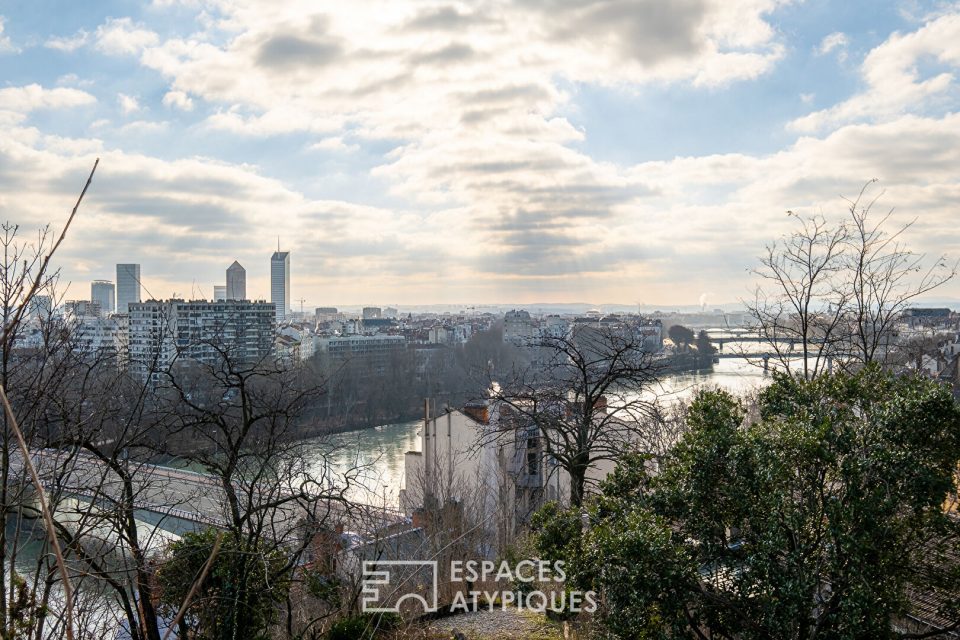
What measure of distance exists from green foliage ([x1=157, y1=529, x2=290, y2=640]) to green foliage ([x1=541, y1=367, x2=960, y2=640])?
1.87 metres

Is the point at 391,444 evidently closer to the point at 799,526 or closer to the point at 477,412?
the point at 477,412

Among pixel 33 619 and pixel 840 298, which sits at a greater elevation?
pixel 840 298

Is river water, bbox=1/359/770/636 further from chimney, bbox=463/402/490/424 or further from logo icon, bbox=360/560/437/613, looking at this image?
logo icon, bbox=360/560/437/613

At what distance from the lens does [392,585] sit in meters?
5.09

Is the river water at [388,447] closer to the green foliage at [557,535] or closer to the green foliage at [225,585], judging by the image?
the green foliage at [225,585]

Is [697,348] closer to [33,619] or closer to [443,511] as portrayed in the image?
[443,511]

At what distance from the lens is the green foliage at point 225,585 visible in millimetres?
3643

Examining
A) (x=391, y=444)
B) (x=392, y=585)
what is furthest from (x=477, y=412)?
(x=391, y=444)

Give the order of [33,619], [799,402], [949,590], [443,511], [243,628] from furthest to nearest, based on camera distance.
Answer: [443,511], [243,628], [799,402], [949,590], [33,619]

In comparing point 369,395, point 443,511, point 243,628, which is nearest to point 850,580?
point 243,628

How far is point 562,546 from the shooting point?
418cm

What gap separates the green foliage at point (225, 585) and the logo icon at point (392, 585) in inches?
23.1

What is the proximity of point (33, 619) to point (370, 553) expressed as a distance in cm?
520

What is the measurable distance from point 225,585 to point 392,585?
1.78m
